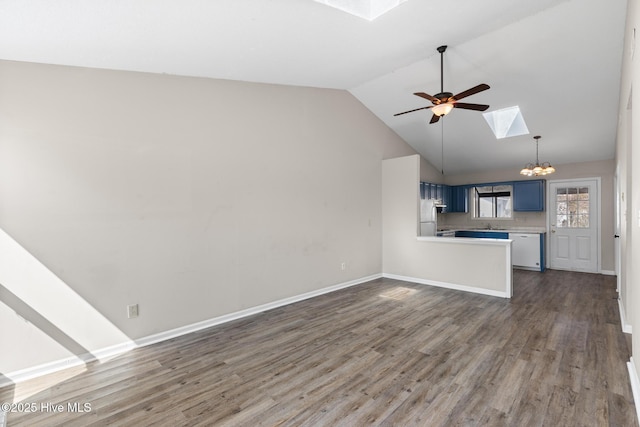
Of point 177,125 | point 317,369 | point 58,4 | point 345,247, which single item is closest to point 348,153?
point 345,247

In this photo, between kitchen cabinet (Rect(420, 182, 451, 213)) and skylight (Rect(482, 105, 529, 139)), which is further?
kitchen cabinet (Rect(420, 182, 451, 213))

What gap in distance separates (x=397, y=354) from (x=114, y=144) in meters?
3.39

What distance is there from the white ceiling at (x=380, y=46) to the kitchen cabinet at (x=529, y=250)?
82.0 inches

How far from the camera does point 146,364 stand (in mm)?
2746

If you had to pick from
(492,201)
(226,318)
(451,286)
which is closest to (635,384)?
(451,286)

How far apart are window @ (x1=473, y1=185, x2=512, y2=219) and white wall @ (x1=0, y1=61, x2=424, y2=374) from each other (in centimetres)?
510

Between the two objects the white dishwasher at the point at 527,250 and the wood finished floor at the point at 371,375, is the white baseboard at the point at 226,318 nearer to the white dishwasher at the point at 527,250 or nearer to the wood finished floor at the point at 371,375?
the wood finished floor at the point at 371,375

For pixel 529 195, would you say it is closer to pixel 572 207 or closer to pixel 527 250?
pixel 572 207

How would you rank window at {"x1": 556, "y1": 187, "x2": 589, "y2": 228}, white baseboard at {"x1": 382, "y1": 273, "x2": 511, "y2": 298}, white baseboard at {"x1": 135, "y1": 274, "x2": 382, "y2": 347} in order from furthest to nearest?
window at {"x1": 556, "y1": 187, "x2": 589, "y2": 228}
white baseboard at {"x1": 382, "y1": 273, "x2": 511, "y2": 298}
white baseboard at {"x1": 135, "y1": 274, "x2": 382, "y2": 347}

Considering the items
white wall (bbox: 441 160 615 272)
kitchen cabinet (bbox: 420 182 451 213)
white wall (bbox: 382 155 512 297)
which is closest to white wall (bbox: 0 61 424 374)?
white wall (bbox: 382 155 512 297)

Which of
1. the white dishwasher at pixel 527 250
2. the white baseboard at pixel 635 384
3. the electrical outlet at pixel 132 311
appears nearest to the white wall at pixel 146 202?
the electrical outlet at pixel 132 311

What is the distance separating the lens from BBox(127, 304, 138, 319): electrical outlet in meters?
3.05

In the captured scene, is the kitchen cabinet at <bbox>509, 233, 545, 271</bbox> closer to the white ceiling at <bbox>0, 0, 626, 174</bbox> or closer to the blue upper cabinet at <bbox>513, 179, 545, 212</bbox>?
the blue upper cabinet at <bbox>513, 179, 545, 212</bbox>

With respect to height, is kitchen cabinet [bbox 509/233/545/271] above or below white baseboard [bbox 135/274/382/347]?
above
